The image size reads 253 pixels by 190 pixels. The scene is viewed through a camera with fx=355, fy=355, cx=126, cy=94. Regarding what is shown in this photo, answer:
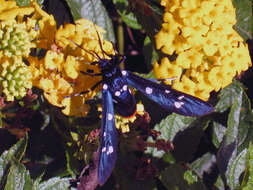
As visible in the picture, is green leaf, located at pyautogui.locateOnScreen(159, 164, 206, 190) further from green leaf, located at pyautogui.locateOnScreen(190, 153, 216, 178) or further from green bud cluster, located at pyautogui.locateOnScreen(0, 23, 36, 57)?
green bud cluster, located at pyautogui.locateOnScreen(0, 23, 36, 57)

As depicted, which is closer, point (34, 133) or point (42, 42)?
point (42, 42)

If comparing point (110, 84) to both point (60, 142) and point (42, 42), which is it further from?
point (60, 142)

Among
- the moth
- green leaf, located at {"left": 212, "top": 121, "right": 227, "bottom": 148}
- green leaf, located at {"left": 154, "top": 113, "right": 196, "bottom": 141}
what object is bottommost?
green leaf, located at {"left": 212, "top": 121, "right": 227, "bottom": 148}

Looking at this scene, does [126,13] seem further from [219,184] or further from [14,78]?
[219,184]

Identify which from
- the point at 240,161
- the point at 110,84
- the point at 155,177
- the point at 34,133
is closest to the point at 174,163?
the point at 155,177

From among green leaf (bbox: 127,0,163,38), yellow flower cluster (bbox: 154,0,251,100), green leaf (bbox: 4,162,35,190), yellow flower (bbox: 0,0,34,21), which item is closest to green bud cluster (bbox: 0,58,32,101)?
yellow flower (bbox: 0,0,34,21)

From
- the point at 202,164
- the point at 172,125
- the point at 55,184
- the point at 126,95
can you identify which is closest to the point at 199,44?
the point at 126,95

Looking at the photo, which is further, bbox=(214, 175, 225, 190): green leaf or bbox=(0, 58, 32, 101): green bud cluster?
bbox=(214, 175, 225, 190): green leaf
